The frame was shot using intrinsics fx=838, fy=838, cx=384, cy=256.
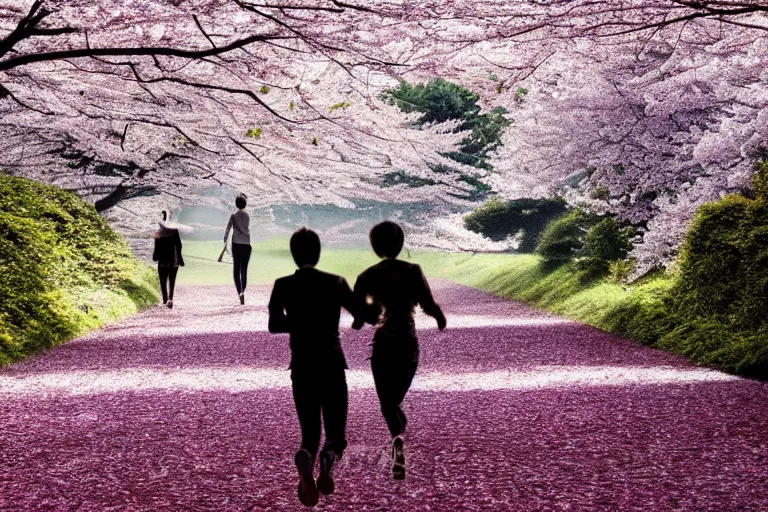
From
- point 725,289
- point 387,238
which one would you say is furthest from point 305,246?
point 725,289

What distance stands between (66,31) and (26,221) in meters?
3.04

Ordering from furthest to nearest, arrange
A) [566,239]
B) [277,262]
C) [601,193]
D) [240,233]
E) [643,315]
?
[277,262] < [566,239] < [601,193] < [240,233] < [643,315]

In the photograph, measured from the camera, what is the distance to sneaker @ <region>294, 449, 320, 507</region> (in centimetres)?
382

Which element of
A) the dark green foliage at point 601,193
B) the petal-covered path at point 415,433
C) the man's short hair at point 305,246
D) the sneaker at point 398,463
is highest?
the dark green foliage at point 601,193

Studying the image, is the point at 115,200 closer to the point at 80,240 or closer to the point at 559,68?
the point at 80,240

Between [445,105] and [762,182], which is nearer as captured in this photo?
[762,182]

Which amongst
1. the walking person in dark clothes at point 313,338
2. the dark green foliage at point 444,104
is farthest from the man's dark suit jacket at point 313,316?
the dark green foliage at point 444,104

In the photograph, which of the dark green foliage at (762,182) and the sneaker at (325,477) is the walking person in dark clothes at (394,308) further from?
the dark green foliage at (762,182)

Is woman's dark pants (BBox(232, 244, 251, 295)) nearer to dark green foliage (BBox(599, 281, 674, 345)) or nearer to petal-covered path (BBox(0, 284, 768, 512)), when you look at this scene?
petal-covered path (BBox(0, 284, 768, 512))

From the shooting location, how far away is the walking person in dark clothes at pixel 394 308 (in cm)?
442

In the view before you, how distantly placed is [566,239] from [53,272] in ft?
41.0

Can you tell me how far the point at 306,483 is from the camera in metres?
3.83

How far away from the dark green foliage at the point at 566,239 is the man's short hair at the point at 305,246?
16711 millimetres

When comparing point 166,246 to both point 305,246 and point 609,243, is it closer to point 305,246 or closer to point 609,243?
point 609,243
